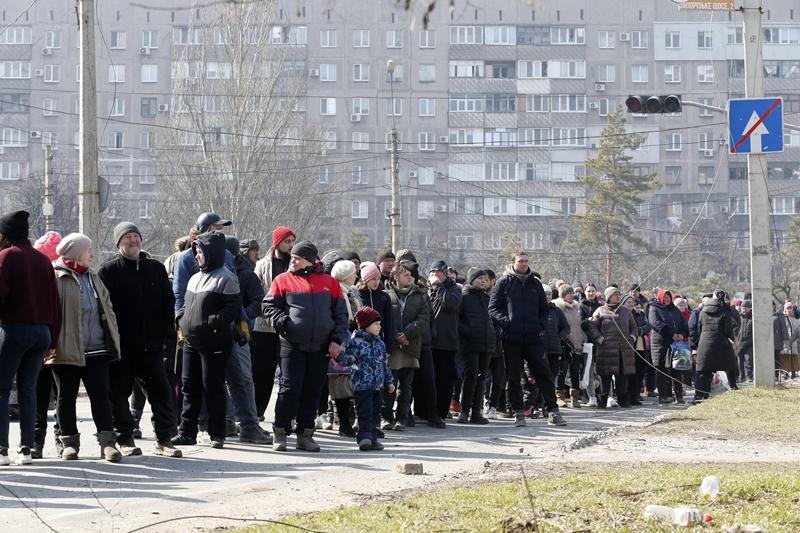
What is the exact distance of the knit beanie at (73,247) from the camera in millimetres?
10641

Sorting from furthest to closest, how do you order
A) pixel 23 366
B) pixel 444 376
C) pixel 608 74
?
pixel 608 74
pixel 444 376
pixel 23 366

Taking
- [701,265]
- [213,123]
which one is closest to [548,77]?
[701,265]

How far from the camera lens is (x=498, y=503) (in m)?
7.92

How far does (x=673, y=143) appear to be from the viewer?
316 ft

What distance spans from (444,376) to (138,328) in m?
5.58

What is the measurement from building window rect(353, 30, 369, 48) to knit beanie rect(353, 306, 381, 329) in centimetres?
8130

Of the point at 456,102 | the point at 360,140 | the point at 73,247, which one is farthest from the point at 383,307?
the point at 456,102

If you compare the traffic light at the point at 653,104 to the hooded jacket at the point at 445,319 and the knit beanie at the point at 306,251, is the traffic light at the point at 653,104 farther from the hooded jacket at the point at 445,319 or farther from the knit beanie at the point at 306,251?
the knit beanie at the point at 306,251

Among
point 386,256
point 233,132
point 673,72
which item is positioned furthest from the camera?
point 673,72

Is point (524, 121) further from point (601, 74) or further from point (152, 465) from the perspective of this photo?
point (152, 465)

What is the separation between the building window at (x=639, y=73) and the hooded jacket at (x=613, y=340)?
253ft

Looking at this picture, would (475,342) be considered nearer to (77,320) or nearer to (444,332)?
(444,332)

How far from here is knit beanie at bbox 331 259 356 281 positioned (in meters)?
13.1

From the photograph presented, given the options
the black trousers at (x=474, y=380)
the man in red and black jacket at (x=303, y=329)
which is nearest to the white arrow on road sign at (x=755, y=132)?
the black trousers at (x=474, y=380)
